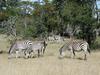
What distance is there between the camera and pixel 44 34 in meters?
44.7

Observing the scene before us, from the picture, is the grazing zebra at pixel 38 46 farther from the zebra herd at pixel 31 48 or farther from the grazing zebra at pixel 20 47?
the grazing zebra at pixel 20 47

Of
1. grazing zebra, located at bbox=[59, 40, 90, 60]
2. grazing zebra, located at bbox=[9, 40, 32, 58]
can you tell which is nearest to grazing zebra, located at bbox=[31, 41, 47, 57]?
grazing zebra, located at bbox=[9, 40, 32, 58]

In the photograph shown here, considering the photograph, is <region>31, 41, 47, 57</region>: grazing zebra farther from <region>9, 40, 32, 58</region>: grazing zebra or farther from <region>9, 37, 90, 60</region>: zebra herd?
<region>9, 40, 32, 58</region>: grazing zebra

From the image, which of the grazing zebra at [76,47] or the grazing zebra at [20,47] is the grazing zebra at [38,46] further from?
the grazing zebra at [76,47]

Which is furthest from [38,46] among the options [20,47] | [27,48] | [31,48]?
[20,47]

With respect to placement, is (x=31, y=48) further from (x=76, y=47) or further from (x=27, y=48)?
(x=76, y=47)

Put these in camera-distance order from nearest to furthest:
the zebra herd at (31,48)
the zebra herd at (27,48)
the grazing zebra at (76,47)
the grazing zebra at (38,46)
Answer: the grazing zebra at (76,47), the zebra herd at (31,48), the zebra herd at (27,48), the grazing zebra at (38,46)

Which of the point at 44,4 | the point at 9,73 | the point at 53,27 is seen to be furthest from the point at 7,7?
the point at 44,4

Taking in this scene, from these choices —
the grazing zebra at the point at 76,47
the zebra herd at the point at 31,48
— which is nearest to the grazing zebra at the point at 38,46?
the zebra herd at the point at 31,48

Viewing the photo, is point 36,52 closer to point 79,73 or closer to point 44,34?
point 79,73

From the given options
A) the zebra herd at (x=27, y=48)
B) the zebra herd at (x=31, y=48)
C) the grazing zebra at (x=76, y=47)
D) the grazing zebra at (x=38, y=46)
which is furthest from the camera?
the grazing zebra at (x=38, y=46)

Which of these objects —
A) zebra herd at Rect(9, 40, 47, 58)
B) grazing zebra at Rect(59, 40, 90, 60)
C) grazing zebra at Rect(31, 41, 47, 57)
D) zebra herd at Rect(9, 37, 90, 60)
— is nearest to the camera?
grazing zebra at Rect(59, 40, 90, 60)

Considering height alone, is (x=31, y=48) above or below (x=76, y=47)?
below

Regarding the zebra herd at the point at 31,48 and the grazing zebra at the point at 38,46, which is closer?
the zebra herd at the point at 31,48
